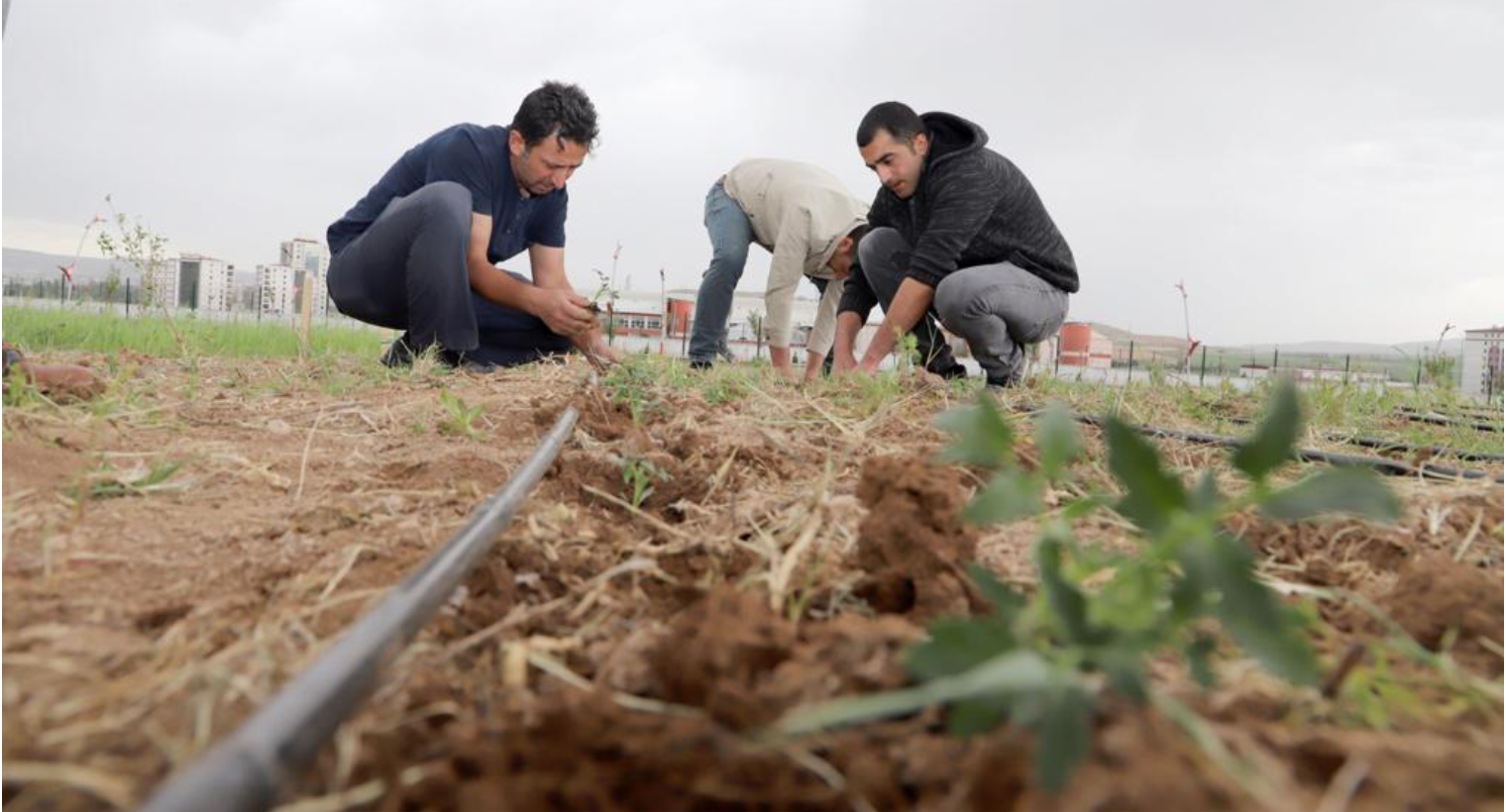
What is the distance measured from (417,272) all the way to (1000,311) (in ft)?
7.70

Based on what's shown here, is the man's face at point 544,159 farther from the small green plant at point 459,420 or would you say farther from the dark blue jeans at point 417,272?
the small green plant at point 459,420

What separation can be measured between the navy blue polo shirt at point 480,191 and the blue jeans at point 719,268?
2.86 ft

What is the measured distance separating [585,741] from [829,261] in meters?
4.40

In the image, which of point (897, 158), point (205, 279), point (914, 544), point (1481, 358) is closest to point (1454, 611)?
point (914, 544)

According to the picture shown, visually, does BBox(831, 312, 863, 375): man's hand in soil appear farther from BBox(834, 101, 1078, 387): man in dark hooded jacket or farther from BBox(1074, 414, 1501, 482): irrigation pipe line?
BBox(1074, 414, 1501, 482): irrigation pipe line

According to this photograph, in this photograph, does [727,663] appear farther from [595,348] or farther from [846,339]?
[846,339]

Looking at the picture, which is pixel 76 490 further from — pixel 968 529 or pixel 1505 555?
pixel 1505 555

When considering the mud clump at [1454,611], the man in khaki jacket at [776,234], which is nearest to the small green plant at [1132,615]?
the mud clump at [1454,611]

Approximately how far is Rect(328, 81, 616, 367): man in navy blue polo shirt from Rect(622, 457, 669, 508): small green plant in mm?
1654

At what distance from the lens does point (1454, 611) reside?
2.52 feet

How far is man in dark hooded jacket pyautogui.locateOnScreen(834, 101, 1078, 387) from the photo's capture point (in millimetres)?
3537

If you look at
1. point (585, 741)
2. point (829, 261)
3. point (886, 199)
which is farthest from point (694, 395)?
point (829, 261)

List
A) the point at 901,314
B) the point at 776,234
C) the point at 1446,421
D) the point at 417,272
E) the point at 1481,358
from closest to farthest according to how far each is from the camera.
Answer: the point at 1446,421, the point at 417,272, the point at 901,314, the point at 776,234, the point at 1481,358

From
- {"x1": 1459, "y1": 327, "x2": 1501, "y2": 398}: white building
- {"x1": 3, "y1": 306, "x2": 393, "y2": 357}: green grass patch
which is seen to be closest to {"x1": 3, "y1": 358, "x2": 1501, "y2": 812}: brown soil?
{"x1": 3, "y1": 306, "x2": 393, "y2": 357}: green grass patch
